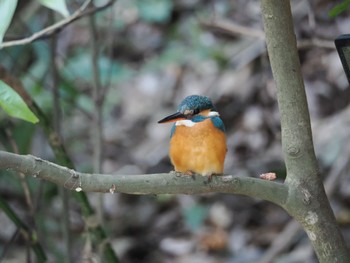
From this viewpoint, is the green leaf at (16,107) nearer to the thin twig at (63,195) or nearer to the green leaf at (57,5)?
the green leaf at (57,5)

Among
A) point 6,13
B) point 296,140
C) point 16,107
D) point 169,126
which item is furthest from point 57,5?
point 169,126

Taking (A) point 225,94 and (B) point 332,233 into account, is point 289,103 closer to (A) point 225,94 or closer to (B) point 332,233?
(B) point 332,233

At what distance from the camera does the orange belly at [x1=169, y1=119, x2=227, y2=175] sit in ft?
5.67

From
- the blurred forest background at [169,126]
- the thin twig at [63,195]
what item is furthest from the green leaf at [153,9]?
the thin twig at [63,195]

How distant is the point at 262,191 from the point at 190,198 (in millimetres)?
2763

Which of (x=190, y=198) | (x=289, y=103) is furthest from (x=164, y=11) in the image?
(x=289, y=103)

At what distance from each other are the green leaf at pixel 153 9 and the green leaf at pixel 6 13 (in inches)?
151

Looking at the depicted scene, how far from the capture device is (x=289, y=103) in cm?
171

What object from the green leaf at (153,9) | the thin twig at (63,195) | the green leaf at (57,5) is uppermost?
the green leaf at (153,9)

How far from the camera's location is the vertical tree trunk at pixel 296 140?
1.68 meters

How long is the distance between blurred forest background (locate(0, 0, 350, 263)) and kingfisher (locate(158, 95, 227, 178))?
4.57 ft

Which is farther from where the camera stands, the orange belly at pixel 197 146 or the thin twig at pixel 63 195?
the thin twig at pixel 63 195

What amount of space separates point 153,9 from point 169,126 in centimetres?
127

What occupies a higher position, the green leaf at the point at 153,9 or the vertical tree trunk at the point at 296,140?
the green leaf at the point at 153,9
